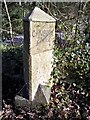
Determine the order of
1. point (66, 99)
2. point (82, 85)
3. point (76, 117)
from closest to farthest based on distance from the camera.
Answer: point (76, 117), point (66, 99), point (82, 85)

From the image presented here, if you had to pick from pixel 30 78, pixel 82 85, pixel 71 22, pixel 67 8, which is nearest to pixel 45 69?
pixel 30 78

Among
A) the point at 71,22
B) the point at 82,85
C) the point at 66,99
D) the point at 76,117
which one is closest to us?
the point at 76,117

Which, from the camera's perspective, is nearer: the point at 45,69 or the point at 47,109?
the point at 47,109

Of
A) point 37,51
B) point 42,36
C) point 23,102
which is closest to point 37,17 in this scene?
point 42,36

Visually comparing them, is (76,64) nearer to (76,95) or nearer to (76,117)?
(76,95)

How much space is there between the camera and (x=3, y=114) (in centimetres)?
374

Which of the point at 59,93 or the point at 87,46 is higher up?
the point at 87,46

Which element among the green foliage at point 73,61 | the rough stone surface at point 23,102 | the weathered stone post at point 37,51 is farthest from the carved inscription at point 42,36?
the rough stone surface at point 23,102

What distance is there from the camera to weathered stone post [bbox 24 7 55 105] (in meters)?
3.61

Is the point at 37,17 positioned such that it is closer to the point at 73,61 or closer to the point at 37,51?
the point at 37,51

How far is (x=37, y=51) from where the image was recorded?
12.3ft

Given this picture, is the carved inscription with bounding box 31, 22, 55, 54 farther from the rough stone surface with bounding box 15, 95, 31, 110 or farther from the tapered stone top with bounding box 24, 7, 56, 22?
the rough stone surface with bounding box 15, 95, 31, 110

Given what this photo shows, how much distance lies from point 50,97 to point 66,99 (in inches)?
8.2

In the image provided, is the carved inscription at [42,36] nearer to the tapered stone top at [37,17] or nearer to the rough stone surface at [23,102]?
the tapered stone top at [37,17]
